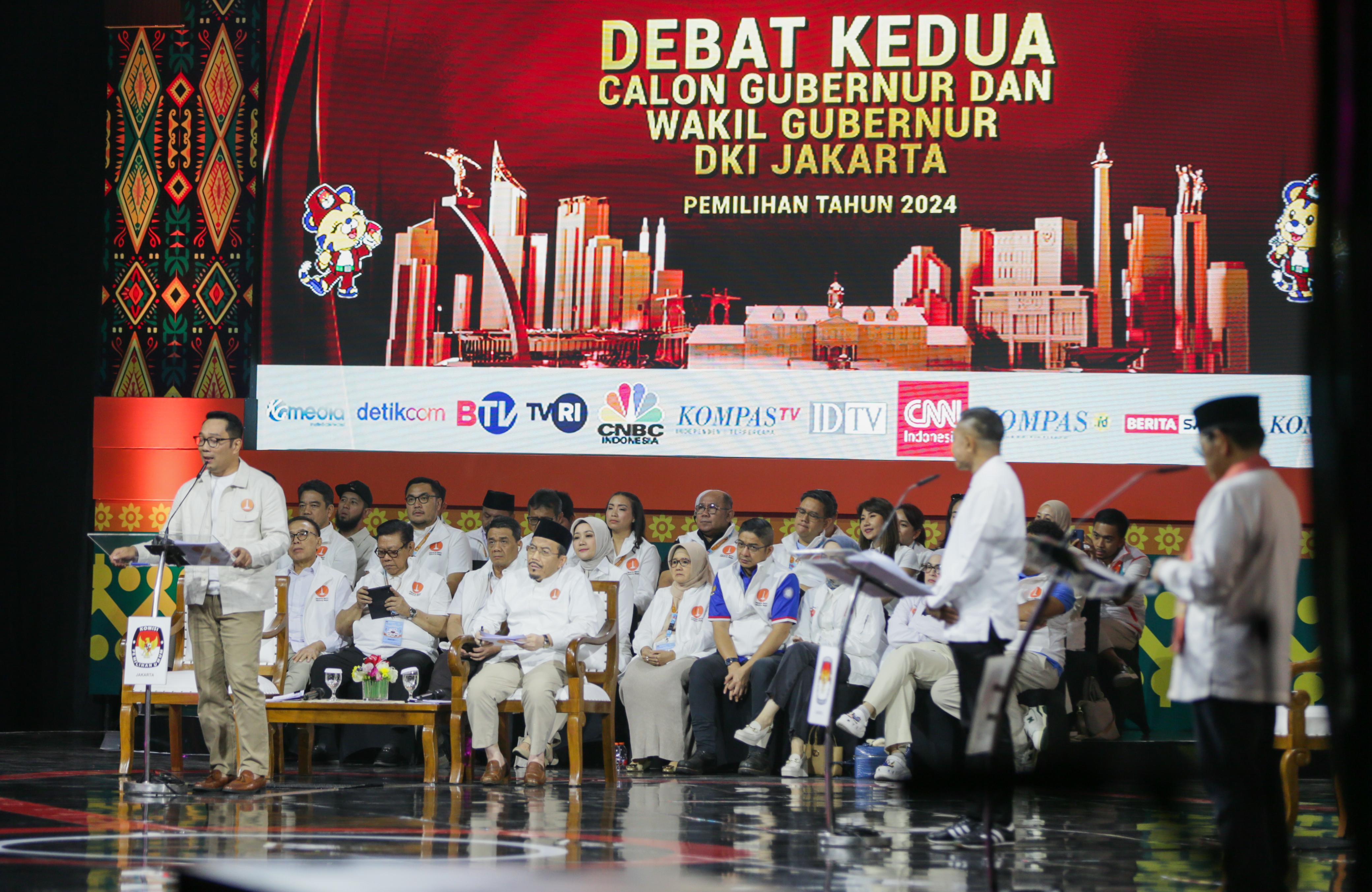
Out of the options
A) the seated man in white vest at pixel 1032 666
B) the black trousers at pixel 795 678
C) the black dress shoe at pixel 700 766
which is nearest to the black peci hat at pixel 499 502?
the black dress shoe at pixel 700 766

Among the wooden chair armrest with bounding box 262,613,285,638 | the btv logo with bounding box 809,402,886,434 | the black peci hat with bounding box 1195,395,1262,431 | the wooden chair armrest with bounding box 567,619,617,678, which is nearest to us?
the black peci hat with bounding box 1195,395,1262,431

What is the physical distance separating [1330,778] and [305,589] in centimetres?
496

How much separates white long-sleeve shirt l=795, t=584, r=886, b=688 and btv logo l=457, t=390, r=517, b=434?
208cm

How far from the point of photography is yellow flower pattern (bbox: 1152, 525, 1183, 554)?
317 inches

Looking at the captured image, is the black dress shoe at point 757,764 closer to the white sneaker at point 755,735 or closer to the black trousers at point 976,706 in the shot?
the white sneaker at point 755,735

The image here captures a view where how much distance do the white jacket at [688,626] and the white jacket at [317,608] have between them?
1483mm

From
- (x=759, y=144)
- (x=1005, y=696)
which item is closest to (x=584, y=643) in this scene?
(x=1005, y=696)

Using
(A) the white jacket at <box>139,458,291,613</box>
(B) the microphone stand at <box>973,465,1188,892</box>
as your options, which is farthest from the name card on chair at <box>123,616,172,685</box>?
(B) the microphone stand at <box>973,465,1188,892</box>

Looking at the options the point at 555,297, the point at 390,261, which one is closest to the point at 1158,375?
the point at 555,297

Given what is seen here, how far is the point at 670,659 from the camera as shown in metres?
7.01

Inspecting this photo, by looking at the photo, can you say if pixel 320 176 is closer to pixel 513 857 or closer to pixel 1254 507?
pixel 513 857

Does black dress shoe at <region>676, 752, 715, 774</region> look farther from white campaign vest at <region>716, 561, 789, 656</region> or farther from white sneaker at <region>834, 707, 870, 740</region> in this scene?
white sneaker at <region>834, 707, 870, 740</region>

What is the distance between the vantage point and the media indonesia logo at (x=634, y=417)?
8.19 m

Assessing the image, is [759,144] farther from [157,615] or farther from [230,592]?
[157,615]
